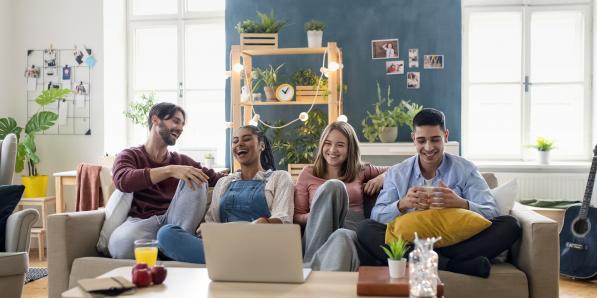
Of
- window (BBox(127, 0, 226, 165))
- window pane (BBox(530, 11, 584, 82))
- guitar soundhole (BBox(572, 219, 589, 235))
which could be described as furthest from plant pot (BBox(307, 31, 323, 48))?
Result: guitar soundhole (BBox(572, 219, 589, 235))

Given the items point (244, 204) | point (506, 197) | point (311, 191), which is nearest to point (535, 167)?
point (506, 197)

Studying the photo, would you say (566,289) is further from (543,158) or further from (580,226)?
(543,158)

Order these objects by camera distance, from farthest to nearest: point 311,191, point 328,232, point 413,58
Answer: point 413,58
point 311,191
point 328,232

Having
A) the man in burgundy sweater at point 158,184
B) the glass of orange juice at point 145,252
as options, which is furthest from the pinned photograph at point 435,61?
the glass of orange juice at point 145,252

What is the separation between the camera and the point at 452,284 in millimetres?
2904

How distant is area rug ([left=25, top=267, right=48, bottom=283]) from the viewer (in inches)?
191

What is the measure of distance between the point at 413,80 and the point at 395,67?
0.63ft

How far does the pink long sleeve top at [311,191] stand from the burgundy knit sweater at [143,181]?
0.51 m

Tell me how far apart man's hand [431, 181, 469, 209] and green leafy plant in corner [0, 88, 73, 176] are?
12.6 ft

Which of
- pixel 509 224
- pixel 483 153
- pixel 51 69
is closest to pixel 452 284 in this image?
pixel 509 224

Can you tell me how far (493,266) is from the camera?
3.06m

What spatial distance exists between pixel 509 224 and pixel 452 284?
0.38 meters

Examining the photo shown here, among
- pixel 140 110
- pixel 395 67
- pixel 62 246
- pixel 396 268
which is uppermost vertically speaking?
pixel 395 67

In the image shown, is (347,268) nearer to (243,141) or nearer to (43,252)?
(243,141)
